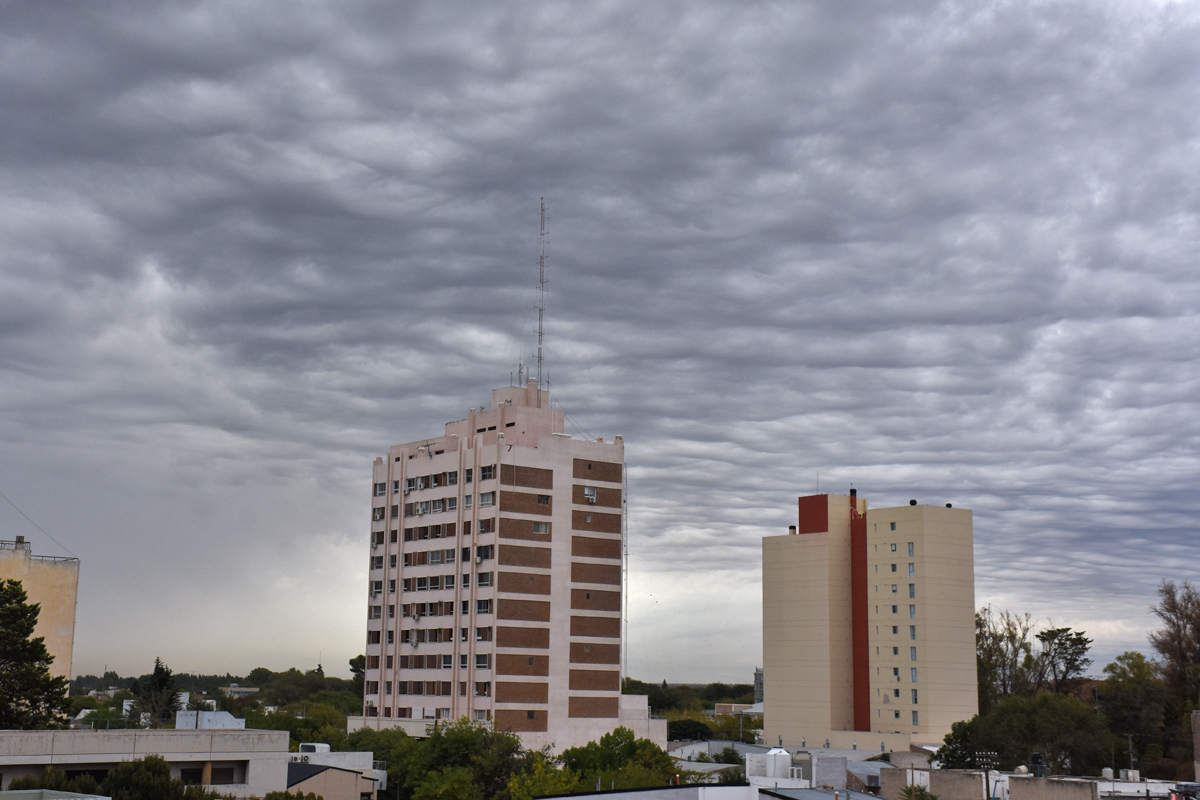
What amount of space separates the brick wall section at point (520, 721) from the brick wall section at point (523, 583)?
39.2 feet

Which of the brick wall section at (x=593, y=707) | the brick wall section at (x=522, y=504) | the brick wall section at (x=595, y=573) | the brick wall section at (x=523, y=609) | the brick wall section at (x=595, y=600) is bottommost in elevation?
the brick wall section at (x=593, y=707)

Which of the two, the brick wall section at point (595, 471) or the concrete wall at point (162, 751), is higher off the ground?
the brick wall section at point (595, 471)

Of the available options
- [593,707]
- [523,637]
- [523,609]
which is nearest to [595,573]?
[523,609]

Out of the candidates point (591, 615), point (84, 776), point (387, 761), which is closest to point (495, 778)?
point (387, 761)

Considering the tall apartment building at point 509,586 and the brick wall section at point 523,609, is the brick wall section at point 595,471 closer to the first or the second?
the tall apartment building at point 509,586

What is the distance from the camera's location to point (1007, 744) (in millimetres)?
124812

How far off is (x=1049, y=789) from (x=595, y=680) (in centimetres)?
5870

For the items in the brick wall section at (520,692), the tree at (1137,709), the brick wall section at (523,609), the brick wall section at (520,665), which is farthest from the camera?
the tree at (1137,709)

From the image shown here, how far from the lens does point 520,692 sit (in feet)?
392

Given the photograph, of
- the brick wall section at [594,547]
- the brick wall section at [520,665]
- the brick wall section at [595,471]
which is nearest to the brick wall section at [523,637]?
the brick wall section at [520,665]

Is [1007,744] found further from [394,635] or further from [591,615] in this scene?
[394,635]

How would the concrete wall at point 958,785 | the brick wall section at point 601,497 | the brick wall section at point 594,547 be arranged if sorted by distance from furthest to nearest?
the brick wall section at point 601,497 < the brick wall section at point 594,547 < the concrete wall at point 958,785

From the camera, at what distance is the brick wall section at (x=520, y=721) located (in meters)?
118

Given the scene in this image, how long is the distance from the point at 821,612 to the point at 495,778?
75.1m
